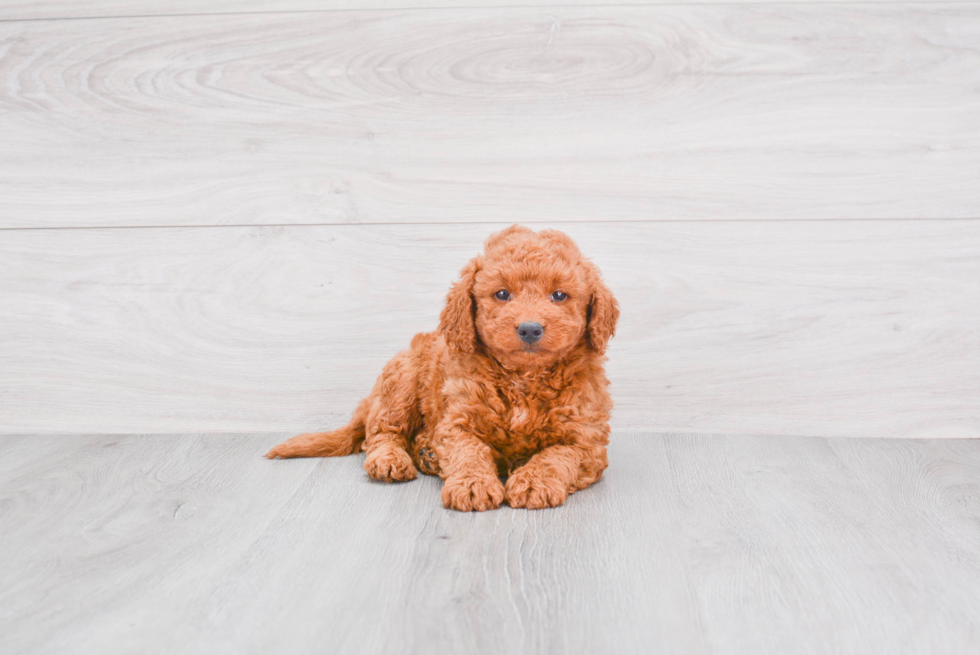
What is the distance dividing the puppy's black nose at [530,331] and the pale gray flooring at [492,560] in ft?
0.87

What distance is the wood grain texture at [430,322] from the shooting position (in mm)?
1578

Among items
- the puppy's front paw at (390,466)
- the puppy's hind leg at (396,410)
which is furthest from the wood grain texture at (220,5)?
the puppy's front paw at (390,466)

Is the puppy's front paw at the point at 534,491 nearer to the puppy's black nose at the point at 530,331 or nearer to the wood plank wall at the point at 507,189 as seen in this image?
the puppy's black nose at the point at 530,331

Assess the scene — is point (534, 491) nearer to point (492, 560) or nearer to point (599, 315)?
A: point (492, 560)

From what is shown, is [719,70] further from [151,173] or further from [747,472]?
[151,173]

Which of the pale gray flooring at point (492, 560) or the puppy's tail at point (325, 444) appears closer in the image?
the pale gray flooring at point (492, 560)

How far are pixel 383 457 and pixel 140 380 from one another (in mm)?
722

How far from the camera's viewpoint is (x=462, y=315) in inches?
47.7

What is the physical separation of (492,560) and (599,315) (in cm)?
45

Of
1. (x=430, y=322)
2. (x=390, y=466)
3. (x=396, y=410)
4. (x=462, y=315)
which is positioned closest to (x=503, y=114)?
(x=430, y=322)

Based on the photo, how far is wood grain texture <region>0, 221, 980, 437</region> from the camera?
1.58 metres

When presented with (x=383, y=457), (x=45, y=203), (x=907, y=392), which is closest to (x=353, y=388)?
(x=383, y=457)

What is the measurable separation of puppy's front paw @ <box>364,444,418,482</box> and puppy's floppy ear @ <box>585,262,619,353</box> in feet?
1.26

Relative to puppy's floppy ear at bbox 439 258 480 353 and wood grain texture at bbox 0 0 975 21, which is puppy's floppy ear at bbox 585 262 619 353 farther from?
wood grain texture at bbox 0 0 975 21
